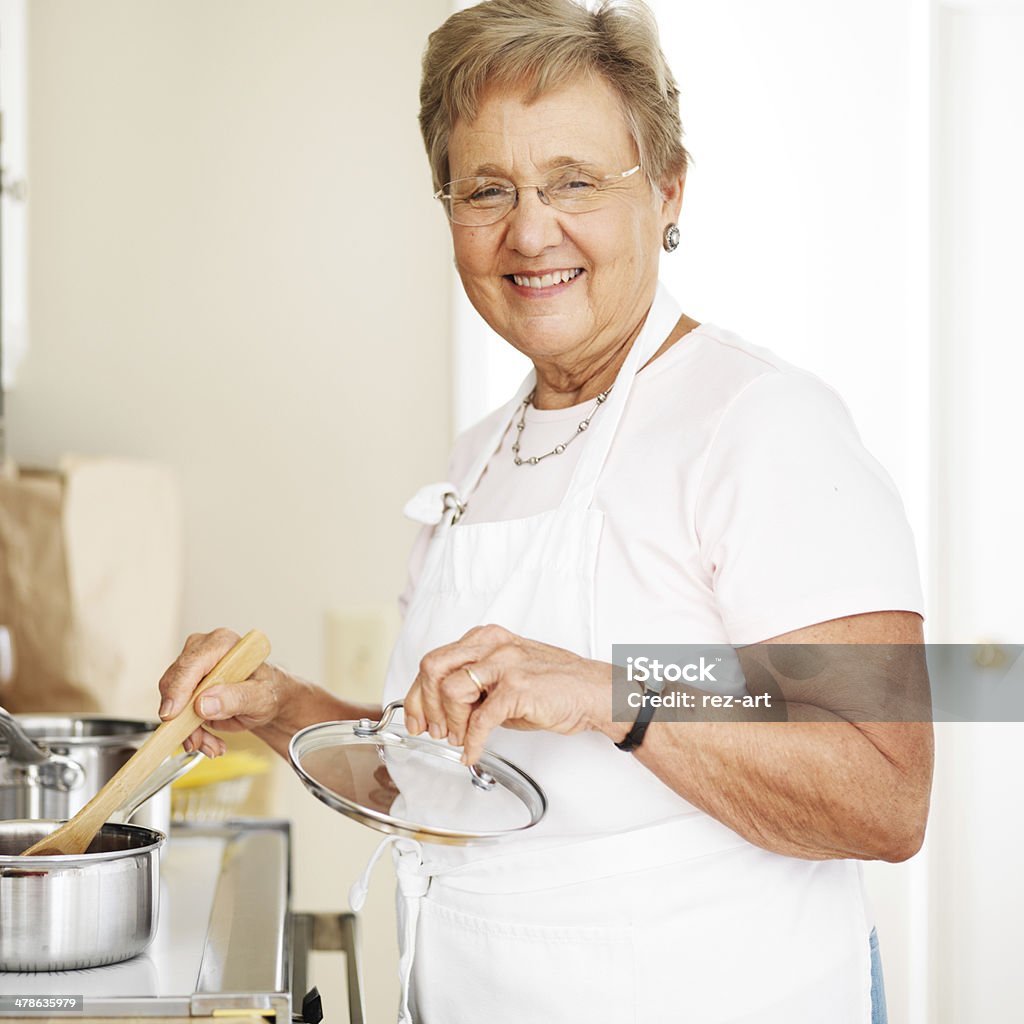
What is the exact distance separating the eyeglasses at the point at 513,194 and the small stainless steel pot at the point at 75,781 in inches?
18.9

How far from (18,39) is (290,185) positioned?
47cm

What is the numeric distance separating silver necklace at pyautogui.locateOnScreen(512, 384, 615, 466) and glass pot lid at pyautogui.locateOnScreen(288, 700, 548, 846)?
268mm

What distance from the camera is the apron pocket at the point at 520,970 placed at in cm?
85

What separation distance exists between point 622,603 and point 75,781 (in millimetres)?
478

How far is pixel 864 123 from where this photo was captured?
1141mm

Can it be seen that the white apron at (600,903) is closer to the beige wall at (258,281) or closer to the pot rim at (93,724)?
the pot rim at (93,724)

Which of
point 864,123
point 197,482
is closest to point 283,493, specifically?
point 197,482

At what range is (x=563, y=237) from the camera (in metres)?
0.95

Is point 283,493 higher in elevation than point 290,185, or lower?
lower

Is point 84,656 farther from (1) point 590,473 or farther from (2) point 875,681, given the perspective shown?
(2) point 875,681

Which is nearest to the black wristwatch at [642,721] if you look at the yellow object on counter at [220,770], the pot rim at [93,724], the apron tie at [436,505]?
the apron tie at [436,505]

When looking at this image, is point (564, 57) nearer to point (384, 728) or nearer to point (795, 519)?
point (795, 519)

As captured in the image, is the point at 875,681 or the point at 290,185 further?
the point at 290,185

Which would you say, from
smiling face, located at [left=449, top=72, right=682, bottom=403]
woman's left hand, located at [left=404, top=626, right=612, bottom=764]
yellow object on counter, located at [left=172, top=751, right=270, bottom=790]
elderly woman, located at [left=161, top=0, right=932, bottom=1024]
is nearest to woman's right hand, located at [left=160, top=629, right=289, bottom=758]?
elderly woman, located at [left=161, top=0, right=932, bottom=1024]
